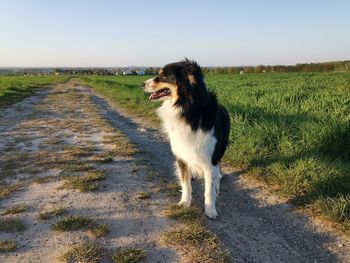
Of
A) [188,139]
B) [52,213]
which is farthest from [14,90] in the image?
[188,139]

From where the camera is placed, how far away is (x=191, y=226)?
3.98 meters

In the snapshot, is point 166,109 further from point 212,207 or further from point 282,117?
point 282,117

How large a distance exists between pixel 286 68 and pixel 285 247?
60.5m

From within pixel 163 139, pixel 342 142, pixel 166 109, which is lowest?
pixel 163 139

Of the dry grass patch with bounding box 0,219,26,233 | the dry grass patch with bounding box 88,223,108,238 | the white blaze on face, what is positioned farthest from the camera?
the white blaze on face

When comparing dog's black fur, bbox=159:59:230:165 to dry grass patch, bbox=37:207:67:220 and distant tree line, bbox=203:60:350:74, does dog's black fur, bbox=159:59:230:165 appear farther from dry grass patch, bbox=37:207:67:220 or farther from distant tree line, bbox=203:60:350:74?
distant tree line, bbox=203:60:350:74

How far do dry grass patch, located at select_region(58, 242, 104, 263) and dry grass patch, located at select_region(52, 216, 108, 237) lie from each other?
0.33 metres

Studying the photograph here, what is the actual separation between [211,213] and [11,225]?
7.44ft

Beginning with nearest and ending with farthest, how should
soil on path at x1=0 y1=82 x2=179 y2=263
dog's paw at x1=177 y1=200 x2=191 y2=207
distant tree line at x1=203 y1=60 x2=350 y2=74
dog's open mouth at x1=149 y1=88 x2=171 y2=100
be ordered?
1. soil on path at x1=0 y1=82 x2=179 y2=263
2. dog's open mouth at x1=149 y1=88 x2=171 y2=100
3. dog's paw at x1=177 y1=200 x2=191 y2=207
4. distant tree line at x1=203 y1=60 x2=350 y2=74

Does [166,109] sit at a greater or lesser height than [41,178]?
greater

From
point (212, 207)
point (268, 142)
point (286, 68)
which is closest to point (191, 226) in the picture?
point (212, 207)

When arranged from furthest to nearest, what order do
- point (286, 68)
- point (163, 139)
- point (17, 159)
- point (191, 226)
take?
point (286, 68) < point (163, 139) < point (17, 159) < point (191, 226)

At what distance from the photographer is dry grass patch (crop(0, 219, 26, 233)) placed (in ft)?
12.9

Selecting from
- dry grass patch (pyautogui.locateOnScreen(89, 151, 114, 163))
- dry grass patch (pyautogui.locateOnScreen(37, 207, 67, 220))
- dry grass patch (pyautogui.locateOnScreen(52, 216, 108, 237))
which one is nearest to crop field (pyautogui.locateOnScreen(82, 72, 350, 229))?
dry grass patch (pyautogui.locateOnScreen(89, 151, 114, 163))
